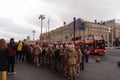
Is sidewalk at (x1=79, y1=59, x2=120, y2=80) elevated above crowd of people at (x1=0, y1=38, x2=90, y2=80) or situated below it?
below

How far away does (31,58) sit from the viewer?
24156mm

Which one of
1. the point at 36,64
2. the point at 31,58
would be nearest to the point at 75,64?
the point at 36,64

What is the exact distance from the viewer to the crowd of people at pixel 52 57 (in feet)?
35.1

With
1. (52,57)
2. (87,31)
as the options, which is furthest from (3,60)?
(87,31)

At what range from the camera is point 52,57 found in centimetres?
1917

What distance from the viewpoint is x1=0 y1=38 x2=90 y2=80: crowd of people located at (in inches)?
421

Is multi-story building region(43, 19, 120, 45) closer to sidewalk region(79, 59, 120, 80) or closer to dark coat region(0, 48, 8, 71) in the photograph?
sidewalk region(79, 59, 120, 80)

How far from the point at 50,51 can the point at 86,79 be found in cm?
555

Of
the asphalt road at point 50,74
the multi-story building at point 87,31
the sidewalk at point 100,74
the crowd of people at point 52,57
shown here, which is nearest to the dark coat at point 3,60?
the crowd of people at point 52,57

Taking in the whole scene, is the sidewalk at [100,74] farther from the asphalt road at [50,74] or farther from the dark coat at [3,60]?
the dark coat at [3,60]

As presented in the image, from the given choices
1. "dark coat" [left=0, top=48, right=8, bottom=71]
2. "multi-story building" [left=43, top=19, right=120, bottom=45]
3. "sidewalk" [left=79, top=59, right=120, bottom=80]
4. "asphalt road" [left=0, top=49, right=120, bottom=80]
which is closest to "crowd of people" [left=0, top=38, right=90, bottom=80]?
"dark coat" [left=0, top=48, right=8, bottom=71]

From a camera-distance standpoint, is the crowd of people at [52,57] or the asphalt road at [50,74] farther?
the asphalt road at [50,74]

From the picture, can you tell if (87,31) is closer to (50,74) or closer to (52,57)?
(52,57)

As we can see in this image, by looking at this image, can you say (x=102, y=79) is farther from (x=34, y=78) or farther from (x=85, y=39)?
(x=85, y=39)
